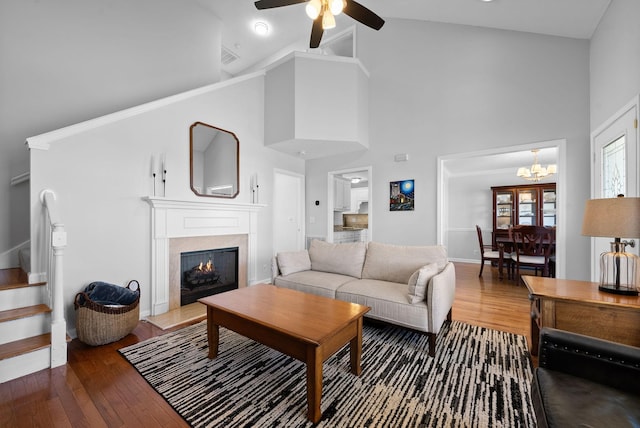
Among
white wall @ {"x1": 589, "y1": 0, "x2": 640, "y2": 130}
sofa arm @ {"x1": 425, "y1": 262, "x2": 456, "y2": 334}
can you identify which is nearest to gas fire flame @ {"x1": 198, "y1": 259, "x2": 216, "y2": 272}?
sofa arm @ {"x1": 425, "y1": 262, "x2": 456, "y2": 334}

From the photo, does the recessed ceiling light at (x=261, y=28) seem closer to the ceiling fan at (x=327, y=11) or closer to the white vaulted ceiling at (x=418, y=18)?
the white vaulted ceiling at (x=418, y=18)

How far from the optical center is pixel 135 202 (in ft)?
9.83

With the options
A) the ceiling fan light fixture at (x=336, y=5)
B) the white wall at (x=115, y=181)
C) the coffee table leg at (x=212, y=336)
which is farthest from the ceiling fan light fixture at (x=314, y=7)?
the coffee table leg at (x=212, y=336)

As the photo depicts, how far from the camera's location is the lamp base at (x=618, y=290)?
5.80ft

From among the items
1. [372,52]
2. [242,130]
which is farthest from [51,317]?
[372,52]

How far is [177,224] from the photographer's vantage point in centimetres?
330

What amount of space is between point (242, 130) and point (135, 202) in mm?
1947

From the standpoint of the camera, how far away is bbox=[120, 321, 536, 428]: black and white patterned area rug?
1548 mm

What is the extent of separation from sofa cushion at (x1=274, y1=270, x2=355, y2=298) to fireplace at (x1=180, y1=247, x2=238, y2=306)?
1.12m

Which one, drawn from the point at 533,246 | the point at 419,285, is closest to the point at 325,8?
Result: the point at 419,285

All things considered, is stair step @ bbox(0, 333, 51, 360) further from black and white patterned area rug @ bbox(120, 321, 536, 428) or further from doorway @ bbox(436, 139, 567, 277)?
doorway @ bbox(436, 139, 567, 277)

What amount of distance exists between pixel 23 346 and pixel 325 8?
359cm

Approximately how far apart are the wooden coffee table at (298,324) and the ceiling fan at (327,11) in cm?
242

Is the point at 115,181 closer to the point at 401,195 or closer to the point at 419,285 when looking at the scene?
the point at 419,285
